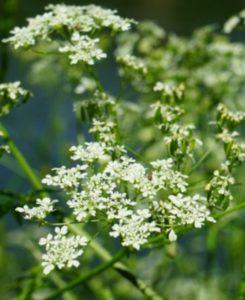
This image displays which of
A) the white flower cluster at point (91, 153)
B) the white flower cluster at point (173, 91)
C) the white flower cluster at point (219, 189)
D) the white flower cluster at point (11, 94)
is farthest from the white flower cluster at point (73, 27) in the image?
the white flower cluster at point (219, 189)

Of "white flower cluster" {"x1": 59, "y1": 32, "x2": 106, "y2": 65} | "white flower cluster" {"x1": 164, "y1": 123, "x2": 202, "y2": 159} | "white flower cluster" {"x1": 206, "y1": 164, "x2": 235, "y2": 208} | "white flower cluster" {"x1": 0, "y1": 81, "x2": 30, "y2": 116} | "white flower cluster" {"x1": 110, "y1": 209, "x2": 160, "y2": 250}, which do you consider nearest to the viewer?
"white flower cluster" {"x1": 110, "y1": 209, "x2": 160, "y2": 250}

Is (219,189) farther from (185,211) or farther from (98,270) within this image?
(98,270)

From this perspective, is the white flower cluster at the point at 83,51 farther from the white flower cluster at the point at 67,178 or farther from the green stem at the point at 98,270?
the green stem at the point at 98,270

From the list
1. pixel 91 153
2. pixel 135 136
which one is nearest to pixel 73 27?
pixel 91 153

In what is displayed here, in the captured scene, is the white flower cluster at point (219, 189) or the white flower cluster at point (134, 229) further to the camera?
the white flower cluster at point (219, 189)

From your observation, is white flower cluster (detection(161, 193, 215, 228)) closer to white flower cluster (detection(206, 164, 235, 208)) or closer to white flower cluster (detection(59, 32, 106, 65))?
white flower cluster (detection(206, 164, 235, 208))

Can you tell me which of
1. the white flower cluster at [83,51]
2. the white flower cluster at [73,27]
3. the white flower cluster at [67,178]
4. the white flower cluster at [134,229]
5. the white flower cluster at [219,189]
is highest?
the white flower cluster at [73,27]

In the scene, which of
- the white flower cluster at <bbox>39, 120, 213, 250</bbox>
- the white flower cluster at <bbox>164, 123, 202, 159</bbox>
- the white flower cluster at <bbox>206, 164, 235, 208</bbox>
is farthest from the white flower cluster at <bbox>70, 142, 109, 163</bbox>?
the white flower cluster at <bbox>206, 164, 235, 208</bbox>
